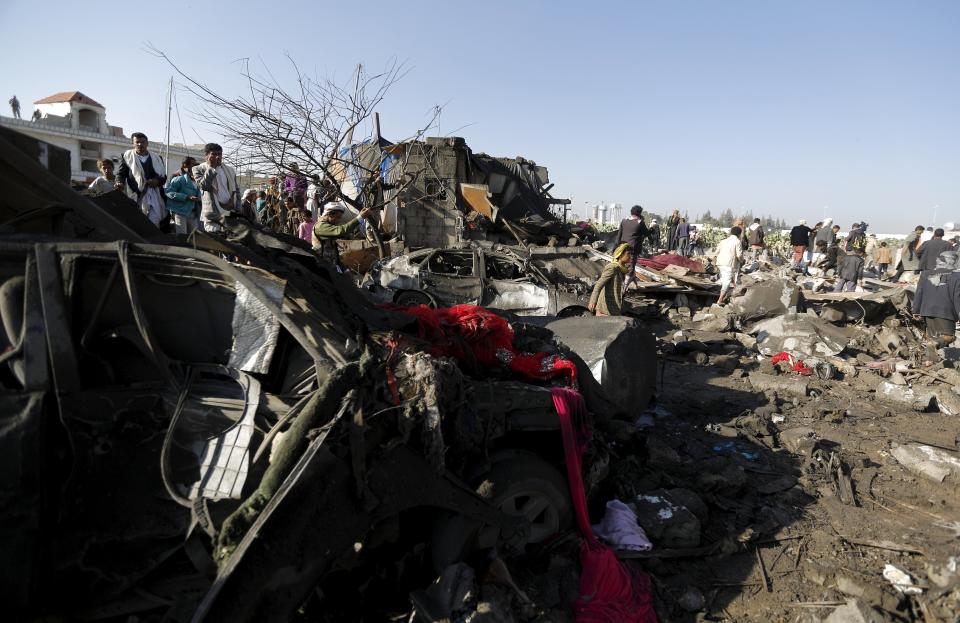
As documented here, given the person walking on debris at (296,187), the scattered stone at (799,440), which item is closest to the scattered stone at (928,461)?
the scattered stone at (799,440)

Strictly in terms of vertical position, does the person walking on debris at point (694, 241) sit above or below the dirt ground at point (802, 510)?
above

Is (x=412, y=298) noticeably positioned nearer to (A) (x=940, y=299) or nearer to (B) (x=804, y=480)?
(B) (x=804, y=480)

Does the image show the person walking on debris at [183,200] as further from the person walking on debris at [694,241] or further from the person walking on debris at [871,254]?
the person walking on debris at [871,254]

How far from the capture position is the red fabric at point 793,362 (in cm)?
784

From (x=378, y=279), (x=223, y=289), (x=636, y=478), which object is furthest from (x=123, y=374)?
(x=378, y=279)

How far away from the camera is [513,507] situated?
2.98 meters

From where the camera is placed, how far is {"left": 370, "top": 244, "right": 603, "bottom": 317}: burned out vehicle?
820cm

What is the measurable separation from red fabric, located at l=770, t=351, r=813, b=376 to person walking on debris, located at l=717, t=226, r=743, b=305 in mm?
3333

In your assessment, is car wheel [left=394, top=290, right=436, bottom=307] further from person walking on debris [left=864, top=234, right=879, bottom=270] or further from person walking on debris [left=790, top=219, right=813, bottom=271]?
person walking on debris [left=864, top=234, right=879, bottom=270]

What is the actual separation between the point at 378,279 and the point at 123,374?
6.36 metres

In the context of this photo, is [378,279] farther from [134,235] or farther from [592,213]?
[592,213]

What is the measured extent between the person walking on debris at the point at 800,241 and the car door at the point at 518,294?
12.1 m

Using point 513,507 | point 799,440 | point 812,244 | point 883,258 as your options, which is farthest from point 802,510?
point 883,258

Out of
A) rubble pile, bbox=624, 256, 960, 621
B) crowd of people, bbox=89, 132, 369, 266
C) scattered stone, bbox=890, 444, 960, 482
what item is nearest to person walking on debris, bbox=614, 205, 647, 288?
rubble pile, bbox=624, 256, 960, 621
